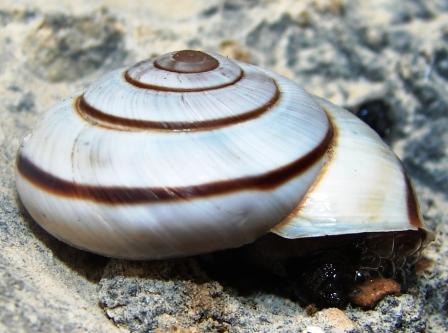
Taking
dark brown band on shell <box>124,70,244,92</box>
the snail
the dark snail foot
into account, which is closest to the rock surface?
the dark snail foot

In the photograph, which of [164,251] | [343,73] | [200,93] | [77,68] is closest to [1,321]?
[164,251]

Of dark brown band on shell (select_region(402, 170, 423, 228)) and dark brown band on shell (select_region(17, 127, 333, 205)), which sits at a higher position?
dark brown band on shell (select_region(17, 127, 333, 205))

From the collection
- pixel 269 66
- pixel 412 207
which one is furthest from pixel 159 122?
pixel 269 66

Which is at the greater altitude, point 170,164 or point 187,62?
point 187,62

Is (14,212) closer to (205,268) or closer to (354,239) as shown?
(205,268)

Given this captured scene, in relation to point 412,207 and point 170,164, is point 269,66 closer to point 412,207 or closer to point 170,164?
point 412,207

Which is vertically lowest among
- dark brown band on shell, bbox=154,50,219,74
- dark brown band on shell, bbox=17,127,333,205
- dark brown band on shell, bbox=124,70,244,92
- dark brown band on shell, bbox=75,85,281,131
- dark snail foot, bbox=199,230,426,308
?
dark snail foot, bbox=199,230,426,308

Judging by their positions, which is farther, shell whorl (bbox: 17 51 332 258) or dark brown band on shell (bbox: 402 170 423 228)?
dark brown band on shell (bbox: 402 170 423 228)

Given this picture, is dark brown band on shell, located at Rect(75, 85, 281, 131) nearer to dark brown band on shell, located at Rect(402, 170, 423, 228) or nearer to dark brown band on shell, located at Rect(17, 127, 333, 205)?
dark brown band on shell, located at Rect(17, 127, 333, 205)
